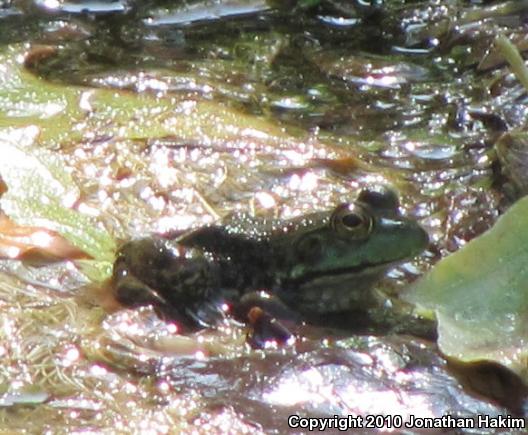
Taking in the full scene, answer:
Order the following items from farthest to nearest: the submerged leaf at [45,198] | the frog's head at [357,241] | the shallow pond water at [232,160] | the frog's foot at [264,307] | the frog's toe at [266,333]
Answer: the submerged leaf at [45,198] < the frog's head at [357,241] < the frog's foot at [264,307] < the frog's toe at [266,333] < the shallow pond water at [232,160]

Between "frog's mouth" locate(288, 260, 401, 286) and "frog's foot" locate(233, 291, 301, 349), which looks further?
"frog's mouth" locate(288, 260, 401, 286)

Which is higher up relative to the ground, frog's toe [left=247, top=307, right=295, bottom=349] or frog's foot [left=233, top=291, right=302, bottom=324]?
frog's toe [left=247, top=307, right=295, bottom=349]

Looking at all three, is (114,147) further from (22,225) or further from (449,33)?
(449,33)

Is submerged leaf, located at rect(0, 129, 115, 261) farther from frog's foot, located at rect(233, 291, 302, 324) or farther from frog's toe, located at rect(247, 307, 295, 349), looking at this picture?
frog's toe, located at rect(247, 307, 295, 349)

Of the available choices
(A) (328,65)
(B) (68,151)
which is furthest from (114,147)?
(A) (328,65)

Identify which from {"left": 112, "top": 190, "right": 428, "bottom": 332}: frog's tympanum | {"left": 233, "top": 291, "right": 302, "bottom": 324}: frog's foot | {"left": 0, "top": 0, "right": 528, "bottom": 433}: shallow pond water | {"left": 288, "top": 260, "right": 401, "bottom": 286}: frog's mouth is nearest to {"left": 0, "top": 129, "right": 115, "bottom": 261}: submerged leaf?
{"left": 0, "top": 0, "right": 528, "bottom": 433}: shallow pond water

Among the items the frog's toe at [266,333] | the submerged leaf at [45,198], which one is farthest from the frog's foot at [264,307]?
the submerged leaf at [45,198]

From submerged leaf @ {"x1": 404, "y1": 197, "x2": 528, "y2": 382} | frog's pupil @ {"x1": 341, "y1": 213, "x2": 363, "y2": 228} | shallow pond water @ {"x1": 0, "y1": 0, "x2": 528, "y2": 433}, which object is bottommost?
shallow pond water @ {"x1": 0, "y1": 0, "x2": 528, "y2": 433}

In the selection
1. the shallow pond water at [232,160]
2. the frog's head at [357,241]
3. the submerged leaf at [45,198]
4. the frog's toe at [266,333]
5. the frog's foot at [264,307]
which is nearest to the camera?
the shallow pond water at [232,160]

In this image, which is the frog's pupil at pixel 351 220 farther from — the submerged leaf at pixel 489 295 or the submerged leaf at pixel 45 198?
the submerged leaf at pixel 45 198
